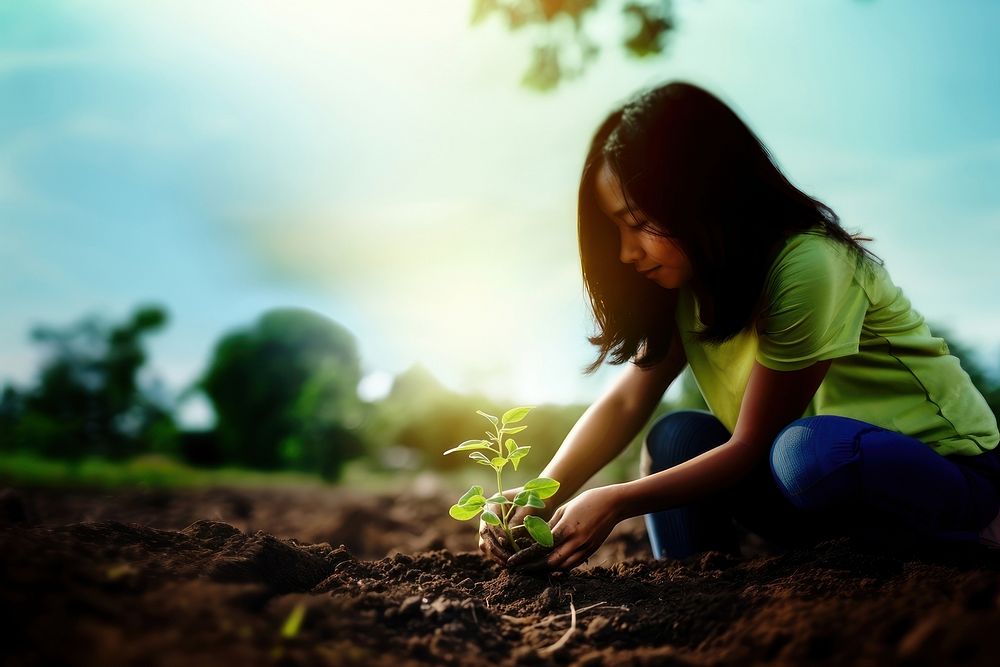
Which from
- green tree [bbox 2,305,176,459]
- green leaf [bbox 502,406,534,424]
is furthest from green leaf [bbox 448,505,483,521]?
green tree [bbox 2,305,176,459]

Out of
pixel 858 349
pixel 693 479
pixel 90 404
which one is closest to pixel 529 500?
pixel 693 479

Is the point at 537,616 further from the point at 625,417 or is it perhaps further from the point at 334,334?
the point at 334,334

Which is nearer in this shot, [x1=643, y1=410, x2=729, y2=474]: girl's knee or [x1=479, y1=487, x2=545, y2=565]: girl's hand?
[x1=479, y1=487, x2=545, y2=565]: girl's hand

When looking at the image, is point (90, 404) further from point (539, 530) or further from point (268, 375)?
point (539, 530)

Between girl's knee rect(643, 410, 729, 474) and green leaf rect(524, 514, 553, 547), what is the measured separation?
749mm

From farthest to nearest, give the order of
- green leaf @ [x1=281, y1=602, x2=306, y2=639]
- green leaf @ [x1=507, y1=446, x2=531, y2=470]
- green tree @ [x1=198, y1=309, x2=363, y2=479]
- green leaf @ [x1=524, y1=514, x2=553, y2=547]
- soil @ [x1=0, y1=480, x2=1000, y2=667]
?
green tree @ [x1=198, y1=309, x2=363, y2=479] → green leaf @ [x1=507, y1=446, x2=531, y2=470] → green leaf @ [x1=524, y1=514, x2=553, y2=547] → green leaf @ [x1=281, y1=602, x2=306, y2=639] → soil @ [x1=0, y1=480, x2=1000, y2=667]

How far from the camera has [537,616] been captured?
67.0 inches

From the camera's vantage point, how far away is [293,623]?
1.24 m

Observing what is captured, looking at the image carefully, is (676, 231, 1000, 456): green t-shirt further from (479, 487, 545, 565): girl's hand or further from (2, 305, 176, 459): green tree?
(2, 305, 176, 459): green tree

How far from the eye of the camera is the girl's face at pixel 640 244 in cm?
187

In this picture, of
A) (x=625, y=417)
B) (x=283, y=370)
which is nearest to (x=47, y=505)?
(x=625, y=417)

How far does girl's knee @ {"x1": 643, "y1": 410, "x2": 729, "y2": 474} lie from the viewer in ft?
7.73

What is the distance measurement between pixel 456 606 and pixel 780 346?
1068 mm

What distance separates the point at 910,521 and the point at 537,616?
104cm
